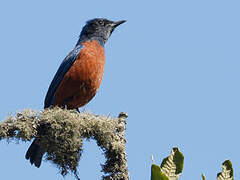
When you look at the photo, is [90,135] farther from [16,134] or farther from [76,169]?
[16,134]

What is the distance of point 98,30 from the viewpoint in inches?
354

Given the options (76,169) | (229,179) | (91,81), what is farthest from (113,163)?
(91,81)

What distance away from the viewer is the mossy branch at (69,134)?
4672 millimetres

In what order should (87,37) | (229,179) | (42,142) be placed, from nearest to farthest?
(229,179) → (42,142) → (87,37)

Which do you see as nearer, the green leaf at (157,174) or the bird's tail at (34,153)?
the green leaf at (157,174)

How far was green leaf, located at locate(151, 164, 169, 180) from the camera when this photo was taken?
288cm

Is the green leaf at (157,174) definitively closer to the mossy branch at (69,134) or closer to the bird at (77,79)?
the mossy branch at (69,134)

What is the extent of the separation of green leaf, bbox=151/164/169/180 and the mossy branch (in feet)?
5.48

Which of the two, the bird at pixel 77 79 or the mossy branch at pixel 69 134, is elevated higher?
the bird at pixel 77 79

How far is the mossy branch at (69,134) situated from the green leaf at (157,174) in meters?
1.67

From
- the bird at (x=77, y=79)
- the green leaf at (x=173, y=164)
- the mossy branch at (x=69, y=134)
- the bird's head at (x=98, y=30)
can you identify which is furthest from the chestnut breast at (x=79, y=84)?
the green leaf at (x=173, y=164)

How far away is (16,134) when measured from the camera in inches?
183

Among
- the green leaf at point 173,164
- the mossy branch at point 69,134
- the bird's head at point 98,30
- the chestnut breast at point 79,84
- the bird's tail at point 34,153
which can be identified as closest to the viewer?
the green leaf at point 173,164

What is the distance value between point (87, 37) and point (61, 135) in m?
4.24
